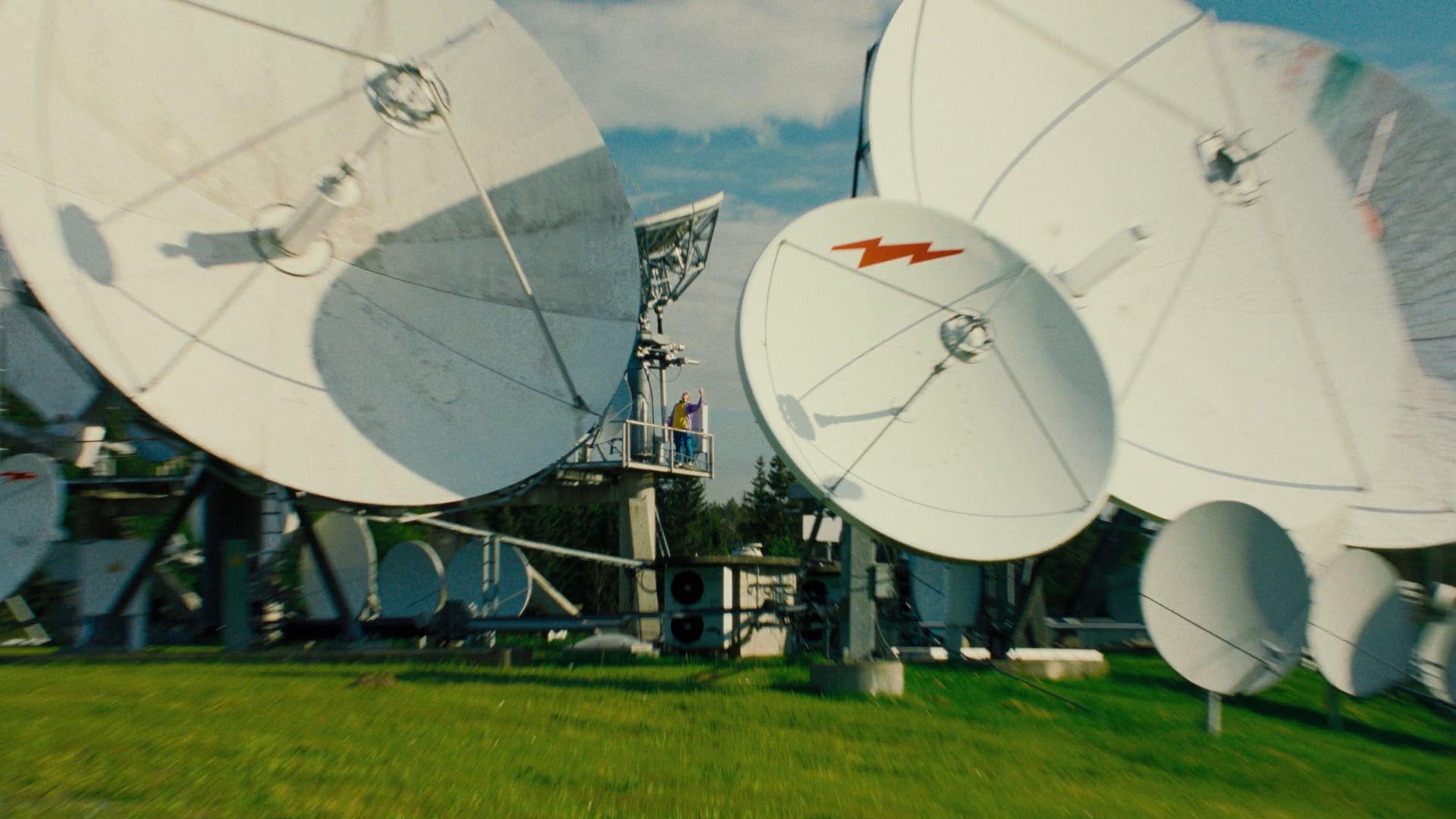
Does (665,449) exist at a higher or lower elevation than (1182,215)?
lower

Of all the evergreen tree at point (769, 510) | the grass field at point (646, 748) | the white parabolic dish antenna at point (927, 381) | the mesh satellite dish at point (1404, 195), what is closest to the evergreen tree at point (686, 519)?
the evergreen tree at point (769, 510)

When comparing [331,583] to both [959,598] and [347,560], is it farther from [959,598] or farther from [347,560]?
[959,598]

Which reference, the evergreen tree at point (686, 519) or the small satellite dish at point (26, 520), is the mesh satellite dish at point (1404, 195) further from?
the evergreen tree at point (686, 519)

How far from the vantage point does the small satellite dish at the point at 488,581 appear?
96.2ft

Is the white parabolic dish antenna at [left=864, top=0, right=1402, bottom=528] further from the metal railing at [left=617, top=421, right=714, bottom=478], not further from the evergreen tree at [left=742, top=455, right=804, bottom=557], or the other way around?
the evergreen tree at [left=742, top=455, right=804, bottom=557]

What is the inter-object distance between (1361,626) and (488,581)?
20451 millimetres

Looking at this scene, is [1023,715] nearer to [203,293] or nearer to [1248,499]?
[1248,499]

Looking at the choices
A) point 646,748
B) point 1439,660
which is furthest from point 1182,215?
point 646,748

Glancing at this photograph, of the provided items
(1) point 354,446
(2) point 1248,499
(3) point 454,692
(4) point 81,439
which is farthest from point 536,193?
(2) point 1248,499

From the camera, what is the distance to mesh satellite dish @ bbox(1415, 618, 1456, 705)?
1584 centimetres

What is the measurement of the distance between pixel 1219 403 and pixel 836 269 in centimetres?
770

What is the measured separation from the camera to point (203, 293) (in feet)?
44.8

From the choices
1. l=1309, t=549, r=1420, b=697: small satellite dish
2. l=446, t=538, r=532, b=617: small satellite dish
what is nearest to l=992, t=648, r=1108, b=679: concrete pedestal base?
l=1309, t=549, r=1420, b=697: small satellite dish

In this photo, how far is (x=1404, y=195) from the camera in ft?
62.7
